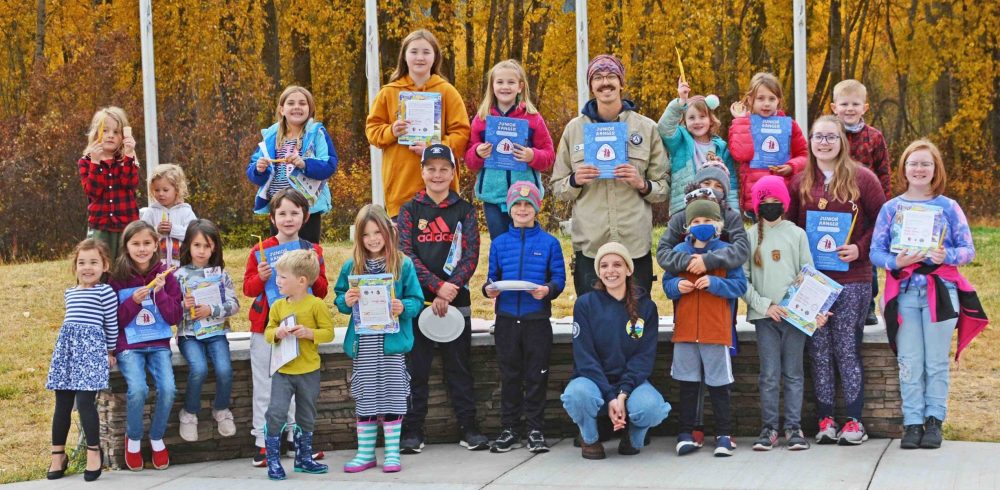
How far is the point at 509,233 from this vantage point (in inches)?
286

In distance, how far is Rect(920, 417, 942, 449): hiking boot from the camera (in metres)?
6.85

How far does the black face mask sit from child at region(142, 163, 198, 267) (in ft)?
11.7

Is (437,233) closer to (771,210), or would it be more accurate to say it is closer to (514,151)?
(514,151)

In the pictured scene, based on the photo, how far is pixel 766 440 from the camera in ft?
22.9

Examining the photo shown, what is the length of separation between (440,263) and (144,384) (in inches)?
74.6

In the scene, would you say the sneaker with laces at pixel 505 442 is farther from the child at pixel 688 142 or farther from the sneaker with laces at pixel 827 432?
the sneaker with laces at pixel 827 432

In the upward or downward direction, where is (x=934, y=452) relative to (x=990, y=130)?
downward

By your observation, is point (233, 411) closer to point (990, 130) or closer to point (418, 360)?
point (418, 360)

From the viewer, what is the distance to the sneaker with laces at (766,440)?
22.9 feet

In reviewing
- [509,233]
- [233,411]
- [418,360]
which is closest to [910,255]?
[509,233]

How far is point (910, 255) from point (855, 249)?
36 cm

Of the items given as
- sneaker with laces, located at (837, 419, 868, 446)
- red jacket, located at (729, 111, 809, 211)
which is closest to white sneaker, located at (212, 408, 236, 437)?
red jacket, located at (729, 111, 809, 211)

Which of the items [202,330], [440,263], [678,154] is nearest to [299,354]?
[202,330]

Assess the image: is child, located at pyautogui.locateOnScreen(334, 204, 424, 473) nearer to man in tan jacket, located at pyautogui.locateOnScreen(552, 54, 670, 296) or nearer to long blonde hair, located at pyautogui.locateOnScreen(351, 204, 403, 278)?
long blonde hair, located at pyautogui.locateOnScreen(351, 204, 403, 278)
